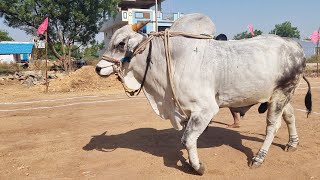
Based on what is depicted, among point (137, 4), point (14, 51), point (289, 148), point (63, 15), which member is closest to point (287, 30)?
point (137, 4)

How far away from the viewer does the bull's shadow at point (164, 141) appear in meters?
4.88

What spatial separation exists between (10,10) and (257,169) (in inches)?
869

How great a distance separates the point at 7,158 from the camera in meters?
4.89

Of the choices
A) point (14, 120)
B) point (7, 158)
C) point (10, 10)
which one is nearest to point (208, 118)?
point (7, 158)

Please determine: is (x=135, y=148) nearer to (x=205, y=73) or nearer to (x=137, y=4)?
(x=205, y=73)

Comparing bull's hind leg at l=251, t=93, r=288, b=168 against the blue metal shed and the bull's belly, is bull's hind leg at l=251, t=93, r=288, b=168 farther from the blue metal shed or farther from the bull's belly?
the blue metal shed

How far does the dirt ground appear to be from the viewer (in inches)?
165

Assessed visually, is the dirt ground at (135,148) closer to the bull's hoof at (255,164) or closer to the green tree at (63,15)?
the bull's hoof at (255,164)

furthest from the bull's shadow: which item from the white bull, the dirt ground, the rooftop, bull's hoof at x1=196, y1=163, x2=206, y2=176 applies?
the rooftop

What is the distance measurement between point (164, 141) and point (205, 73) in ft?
6.51

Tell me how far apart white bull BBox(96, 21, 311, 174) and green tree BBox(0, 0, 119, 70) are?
64.9ft

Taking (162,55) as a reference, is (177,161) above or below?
below

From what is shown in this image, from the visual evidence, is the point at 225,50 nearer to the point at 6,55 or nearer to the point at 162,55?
the point at 162,55

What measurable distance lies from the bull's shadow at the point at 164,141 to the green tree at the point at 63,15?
18.6m
